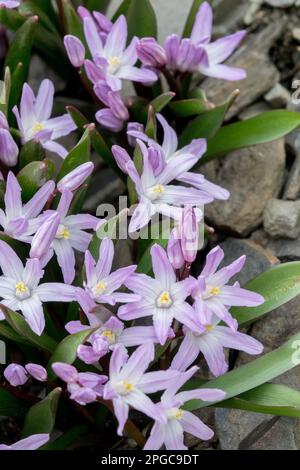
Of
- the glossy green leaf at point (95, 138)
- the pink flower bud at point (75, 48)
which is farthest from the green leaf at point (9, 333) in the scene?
the pink flower bud at point (75, 48)

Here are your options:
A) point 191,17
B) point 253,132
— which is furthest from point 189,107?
point 191,17

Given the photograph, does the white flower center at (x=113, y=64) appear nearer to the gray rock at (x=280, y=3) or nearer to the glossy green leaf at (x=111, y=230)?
the glossy green leaf at (x=111, y=230)

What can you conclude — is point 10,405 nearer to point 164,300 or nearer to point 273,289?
point 164,300

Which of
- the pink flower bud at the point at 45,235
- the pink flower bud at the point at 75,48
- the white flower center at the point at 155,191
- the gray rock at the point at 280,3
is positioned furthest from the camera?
the gray rock at the point at 280,3

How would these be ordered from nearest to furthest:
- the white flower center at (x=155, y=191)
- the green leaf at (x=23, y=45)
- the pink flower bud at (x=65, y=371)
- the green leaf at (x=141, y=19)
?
the pink flower bud at (x=65, y=371) → the white flower center at (x=155, y=191) → the green leaf at (x=23, y=45) → the green leaf at (x=141, y=19)

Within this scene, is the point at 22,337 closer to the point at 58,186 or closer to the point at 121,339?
the point at 121,339
